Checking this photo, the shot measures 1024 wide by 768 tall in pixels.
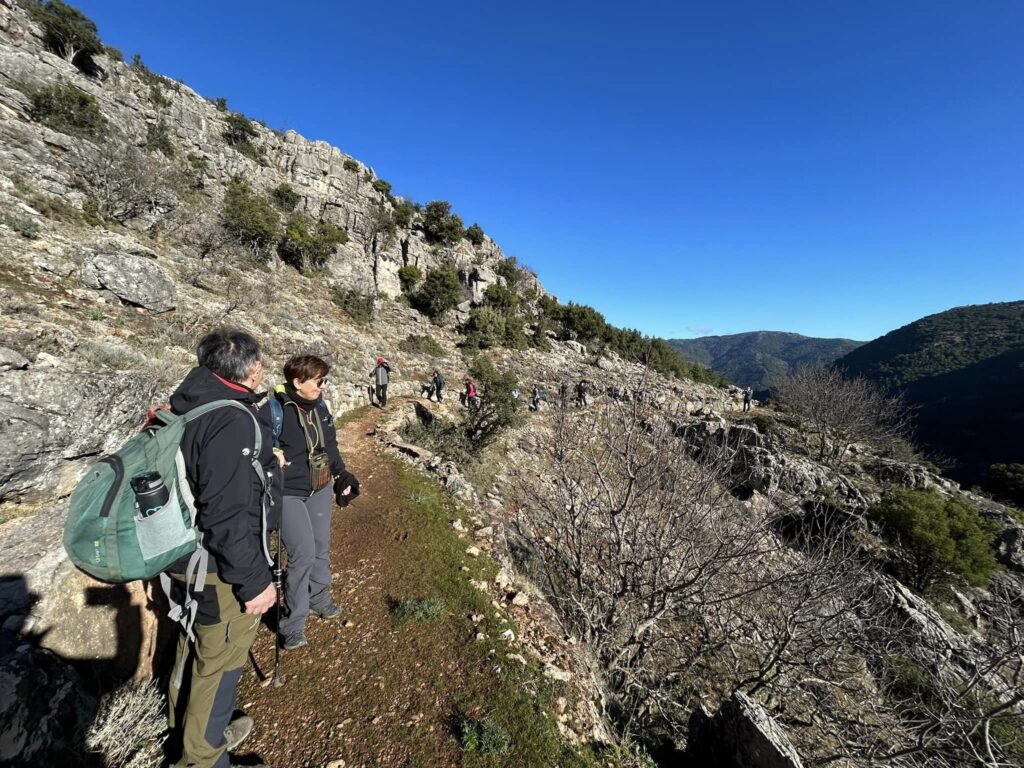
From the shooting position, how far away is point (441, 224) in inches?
1395

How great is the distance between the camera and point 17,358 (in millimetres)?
4691

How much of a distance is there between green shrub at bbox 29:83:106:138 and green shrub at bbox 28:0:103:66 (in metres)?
9.11

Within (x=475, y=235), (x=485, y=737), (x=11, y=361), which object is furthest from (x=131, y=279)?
(x=475, y=235)

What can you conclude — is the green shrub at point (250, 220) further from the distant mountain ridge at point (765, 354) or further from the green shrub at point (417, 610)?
the distant mountain ridge at point (765, 354)

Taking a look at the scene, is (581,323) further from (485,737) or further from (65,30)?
(65,30)

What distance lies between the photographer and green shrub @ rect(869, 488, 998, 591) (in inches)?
483

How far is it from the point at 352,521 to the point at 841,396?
28.1 m

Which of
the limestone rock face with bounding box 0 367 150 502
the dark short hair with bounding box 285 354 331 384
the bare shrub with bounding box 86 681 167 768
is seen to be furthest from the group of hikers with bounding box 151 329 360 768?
the limestone rock face with bounding box 0 367 150 502

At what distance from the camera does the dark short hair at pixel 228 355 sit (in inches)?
85.2

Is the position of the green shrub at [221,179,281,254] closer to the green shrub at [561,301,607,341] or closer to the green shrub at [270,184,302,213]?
the green shrub at [270,184,302,213]

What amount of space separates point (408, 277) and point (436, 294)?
9.84ft

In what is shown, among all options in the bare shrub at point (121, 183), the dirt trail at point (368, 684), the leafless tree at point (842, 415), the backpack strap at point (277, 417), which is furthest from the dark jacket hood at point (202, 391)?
the leafless tree at point (842, 415)

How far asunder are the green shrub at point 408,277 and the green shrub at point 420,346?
701 centimetres

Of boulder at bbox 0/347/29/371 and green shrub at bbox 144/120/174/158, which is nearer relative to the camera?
boulder at bbox 0/347/29/371
